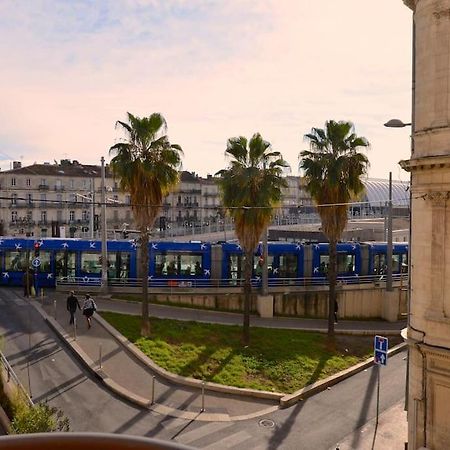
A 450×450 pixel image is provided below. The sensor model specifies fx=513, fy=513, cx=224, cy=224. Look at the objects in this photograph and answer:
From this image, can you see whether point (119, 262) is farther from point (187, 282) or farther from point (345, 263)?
point (345, 263)

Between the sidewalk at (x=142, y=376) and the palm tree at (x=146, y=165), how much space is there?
2.50 m

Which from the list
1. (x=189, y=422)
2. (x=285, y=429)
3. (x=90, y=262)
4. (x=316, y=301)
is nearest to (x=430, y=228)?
(x=285, y=429)

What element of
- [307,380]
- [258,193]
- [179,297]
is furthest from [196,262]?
[307,380]

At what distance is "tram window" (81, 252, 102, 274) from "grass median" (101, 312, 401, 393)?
218 inches

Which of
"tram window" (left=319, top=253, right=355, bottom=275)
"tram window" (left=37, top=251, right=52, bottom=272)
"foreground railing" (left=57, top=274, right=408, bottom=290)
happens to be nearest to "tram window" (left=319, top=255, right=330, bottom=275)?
"tram window" (left=319, top=253, right=355, bottom=275)

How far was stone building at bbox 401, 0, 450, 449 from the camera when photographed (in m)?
12.7

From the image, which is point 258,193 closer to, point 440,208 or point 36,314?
point 440,208

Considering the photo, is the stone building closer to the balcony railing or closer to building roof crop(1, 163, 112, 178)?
building roof crop(1, 163, 112, 178)

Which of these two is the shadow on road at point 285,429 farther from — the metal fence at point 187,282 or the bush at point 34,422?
the metal fence at point 187,282

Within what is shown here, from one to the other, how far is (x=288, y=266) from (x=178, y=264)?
21.8 ft

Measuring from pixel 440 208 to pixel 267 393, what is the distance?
29.9 feet

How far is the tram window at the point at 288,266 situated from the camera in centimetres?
3083

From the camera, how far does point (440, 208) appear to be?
41.9 ft

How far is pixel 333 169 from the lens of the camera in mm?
22781
